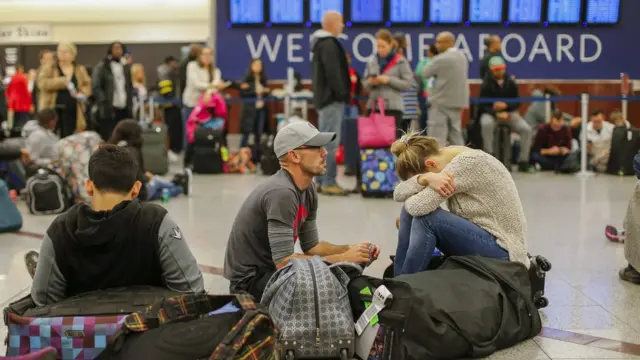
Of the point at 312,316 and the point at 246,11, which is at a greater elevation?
the point at 246,11

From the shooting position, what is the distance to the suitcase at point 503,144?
11.9 m

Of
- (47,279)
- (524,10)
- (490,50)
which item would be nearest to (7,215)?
(47,279)

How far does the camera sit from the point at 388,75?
9.69 metres

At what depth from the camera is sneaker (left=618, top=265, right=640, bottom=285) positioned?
4973mm

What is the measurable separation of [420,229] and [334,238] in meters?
2.39

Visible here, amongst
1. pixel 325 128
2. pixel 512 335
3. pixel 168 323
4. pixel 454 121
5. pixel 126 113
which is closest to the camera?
pixel 168 323

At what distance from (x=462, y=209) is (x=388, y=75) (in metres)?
5.64

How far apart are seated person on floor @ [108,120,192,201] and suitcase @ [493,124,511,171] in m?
4.64

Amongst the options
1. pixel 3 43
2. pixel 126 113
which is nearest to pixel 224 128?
pixel 126 113

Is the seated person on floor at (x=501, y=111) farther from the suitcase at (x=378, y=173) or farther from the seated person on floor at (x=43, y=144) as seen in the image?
the seated person on floor at (x=43, y=144)

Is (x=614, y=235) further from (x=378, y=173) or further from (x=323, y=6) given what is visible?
(x=323, y=6)

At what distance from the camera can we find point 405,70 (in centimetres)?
967

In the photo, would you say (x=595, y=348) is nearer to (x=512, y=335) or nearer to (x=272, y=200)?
(x=512, y=335)

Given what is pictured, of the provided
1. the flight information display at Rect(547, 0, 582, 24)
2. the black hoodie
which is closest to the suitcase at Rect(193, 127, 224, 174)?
the flight information display at Rect(547, 0, 582, 24)
